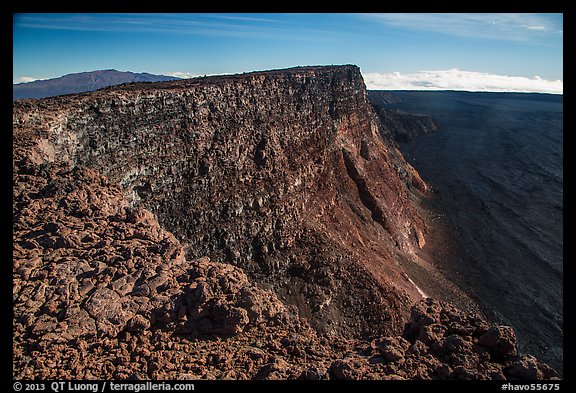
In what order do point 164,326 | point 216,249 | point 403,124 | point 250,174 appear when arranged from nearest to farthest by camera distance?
point 164,326
point 216,249
point 250,174
point 403,124

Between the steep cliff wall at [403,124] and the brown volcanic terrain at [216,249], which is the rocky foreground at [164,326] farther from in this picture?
the steep cliff wall at [403,124]

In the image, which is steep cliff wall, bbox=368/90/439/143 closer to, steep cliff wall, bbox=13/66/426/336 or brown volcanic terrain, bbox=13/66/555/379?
brown volcanic terrain, bbox=13/66/555/379

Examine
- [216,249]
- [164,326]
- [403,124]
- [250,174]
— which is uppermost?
[250,174]

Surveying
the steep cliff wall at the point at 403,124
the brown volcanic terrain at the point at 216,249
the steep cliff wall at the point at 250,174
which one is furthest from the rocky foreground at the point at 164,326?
the steep cliff wall at the point at 403,124

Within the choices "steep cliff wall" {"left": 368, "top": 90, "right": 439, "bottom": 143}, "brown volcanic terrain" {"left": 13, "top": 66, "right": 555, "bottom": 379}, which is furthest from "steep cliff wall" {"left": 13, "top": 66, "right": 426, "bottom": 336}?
"steep cliff wall" {"left": 368, "top": 90, "right": 439, "bottom": 143}

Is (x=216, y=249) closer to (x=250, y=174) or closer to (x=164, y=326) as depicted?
(x=250, y=174)

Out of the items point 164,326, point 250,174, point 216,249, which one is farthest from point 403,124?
point 164,326
